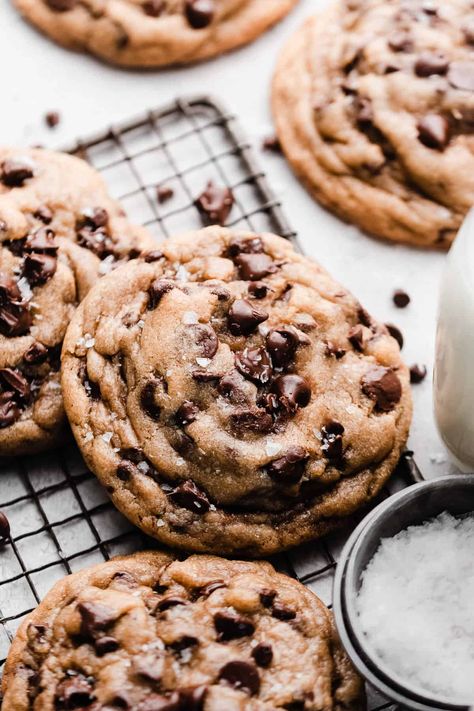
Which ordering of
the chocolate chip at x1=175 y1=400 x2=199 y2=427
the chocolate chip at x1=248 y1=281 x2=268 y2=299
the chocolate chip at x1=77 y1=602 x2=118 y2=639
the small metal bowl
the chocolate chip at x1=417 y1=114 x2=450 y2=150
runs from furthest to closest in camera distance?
the chocolate chip at x1=417 y1=114 x2=450 y2=150
the chocolate chip at x1=248 y1=281 x2=268 y2=299
the chocolate chip at x1=175 y1=400 x2=199 y2=427
the chocolate chip at x1=77 y1=602 x2=118 y2=639
the small metal bowl

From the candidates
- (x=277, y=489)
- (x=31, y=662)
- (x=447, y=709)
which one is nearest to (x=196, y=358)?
(x=277, y=489)

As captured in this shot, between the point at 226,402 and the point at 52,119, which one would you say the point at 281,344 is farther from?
the point at 52,119

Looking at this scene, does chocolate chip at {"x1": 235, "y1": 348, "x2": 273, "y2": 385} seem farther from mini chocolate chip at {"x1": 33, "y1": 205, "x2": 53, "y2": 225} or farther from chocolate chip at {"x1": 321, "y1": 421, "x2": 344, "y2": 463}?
mini chocolate chip at {"x1": 33, "y1": 205, "x2": 53, "y2": 225}

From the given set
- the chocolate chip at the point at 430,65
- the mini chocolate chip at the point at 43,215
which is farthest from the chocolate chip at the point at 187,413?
the chocolate chip at the point at 430,65

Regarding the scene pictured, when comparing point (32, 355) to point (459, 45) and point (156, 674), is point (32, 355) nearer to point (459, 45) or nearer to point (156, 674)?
point (156, 674)

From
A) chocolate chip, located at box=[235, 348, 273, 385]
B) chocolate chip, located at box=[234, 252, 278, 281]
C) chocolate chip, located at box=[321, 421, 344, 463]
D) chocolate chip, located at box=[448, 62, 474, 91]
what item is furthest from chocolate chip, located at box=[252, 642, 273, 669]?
chocolate chip, located at box=[448, 62, 474, 91]
